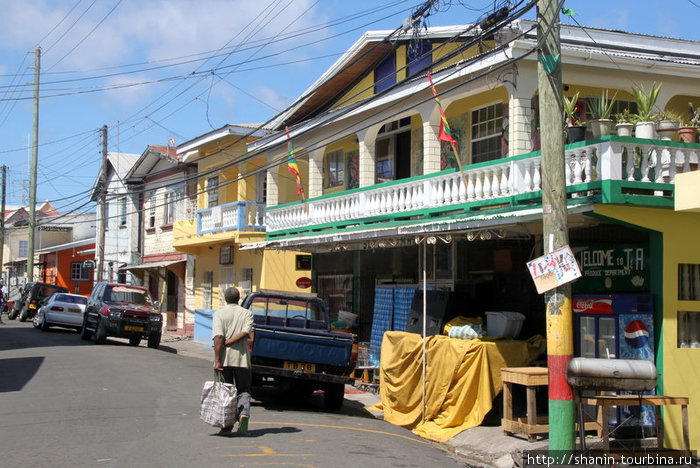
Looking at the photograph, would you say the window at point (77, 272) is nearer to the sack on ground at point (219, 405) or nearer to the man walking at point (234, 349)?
the man walking at point (234, 349)

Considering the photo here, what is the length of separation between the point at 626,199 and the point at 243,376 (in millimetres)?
5696

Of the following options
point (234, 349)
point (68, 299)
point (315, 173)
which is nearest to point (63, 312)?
point (68, 299)

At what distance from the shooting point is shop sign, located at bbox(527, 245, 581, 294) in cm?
880

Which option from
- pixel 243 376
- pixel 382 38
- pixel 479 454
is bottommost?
pixel 479 454

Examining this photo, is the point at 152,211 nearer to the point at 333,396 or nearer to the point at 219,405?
the point at 333,396

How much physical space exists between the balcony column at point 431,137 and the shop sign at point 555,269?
23.9 ft

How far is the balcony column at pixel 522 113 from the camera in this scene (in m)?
13.7

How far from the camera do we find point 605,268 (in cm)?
1183

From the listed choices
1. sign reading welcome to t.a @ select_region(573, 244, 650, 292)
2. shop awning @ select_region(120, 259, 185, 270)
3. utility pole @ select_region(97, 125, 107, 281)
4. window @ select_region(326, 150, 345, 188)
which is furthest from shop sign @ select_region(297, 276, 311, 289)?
utility pole @ select_region(97, 125, 107, 281)

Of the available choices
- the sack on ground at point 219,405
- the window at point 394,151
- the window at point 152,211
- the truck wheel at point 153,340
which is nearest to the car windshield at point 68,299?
the truck wheel at point 153,340

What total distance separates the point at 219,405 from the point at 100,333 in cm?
1522

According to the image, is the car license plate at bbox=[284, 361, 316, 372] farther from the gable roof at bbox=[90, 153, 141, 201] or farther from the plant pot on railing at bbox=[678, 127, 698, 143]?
the gable roof at bbox=[90, 153, 141, 201]

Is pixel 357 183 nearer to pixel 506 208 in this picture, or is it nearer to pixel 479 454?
pixel 506 208

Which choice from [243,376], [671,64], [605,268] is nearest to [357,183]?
[671,64]
